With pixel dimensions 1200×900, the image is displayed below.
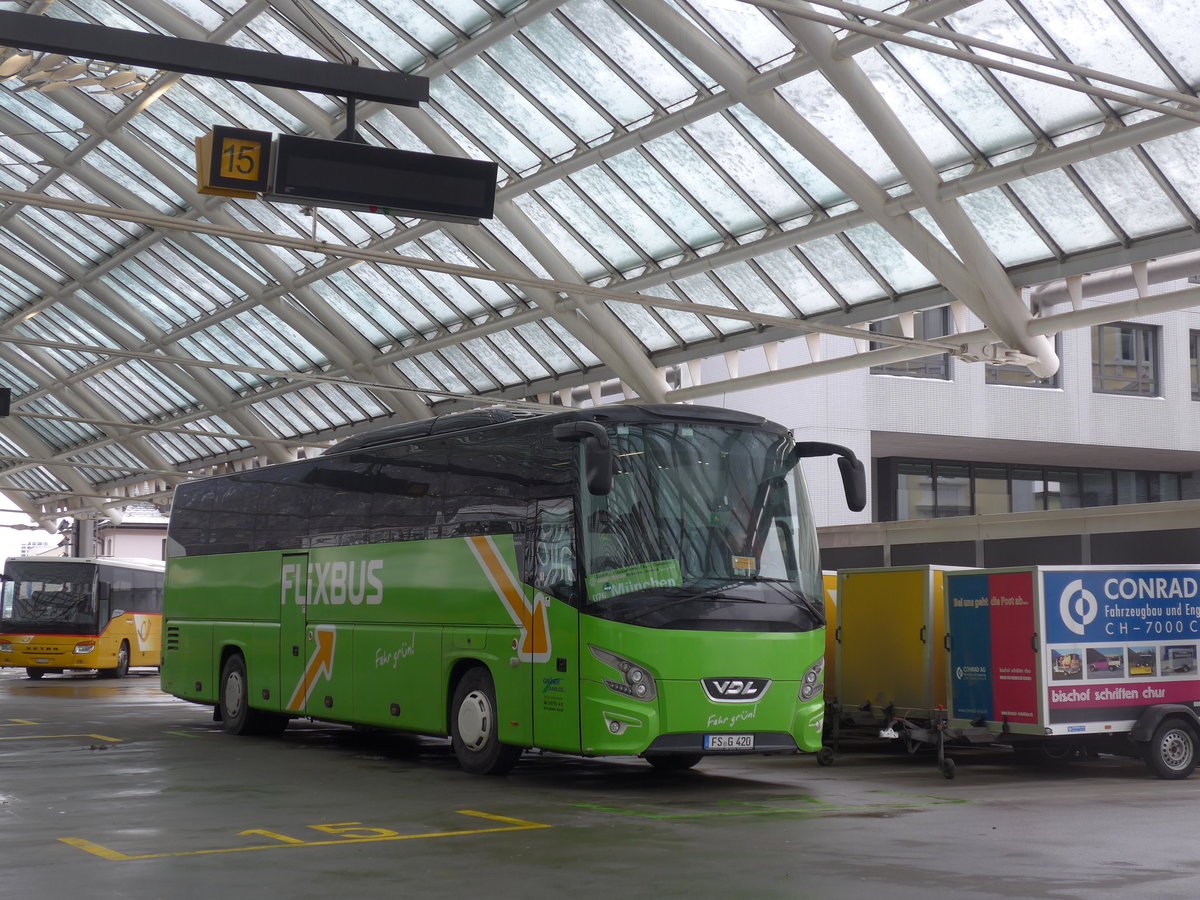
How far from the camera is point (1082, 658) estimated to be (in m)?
13.5

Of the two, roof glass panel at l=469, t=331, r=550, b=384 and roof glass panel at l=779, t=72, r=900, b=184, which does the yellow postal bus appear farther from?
roof glass panel at l=779, t=72, r=900, b=184

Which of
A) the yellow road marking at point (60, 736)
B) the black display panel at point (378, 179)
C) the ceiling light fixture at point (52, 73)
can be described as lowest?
the yellow road marking at point (60, 736)

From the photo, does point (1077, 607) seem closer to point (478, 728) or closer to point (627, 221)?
point (478, 728)

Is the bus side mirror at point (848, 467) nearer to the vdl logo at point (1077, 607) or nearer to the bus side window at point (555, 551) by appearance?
the vdl logo at point (1077, 607)

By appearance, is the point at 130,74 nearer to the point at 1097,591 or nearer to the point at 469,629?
the point at 469,629

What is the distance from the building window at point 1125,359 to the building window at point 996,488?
3.06 metres

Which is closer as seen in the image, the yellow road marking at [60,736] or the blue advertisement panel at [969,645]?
the blue advertisement panel at [969,645]

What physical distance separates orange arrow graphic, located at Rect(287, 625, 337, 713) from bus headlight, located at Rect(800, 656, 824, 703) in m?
5.66

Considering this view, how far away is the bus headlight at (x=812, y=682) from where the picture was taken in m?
12.4

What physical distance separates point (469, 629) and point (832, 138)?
11.9 meters

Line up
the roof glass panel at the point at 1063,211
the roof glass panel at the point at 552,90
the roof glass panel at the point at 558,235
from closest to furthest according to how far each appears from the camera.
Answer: the roof glass panel at the point at 1063,211
the roof glass panel at the point at 552,90
the roof glass panel at the point at 558,235

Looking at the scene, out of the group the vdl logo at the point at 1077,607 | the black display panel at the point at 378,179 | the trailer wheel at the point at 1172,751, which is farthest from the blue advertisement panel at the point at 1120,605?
the black display panel at the point at 378,179

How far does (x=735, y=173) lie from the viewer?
79.4 feet

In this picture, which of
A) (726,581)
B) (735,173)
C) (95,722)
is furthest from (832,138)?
(95,722)
